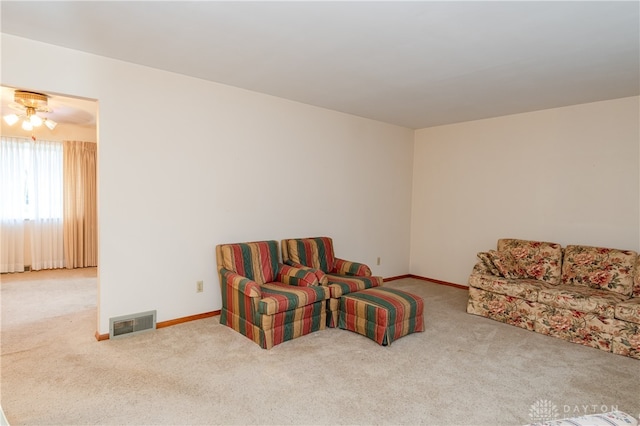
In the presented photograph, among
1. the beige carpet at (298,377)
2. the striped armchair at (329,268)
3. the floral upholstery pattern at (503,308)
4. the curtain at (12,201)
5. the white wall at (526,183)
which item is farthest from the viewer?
the curtain at (12,201)

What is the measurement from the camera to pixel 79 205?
629 cm

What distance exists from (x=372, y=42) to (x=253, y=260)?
2328 millimetres

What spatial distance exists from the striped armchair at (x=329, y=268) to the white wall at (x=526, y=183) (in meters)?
2.06

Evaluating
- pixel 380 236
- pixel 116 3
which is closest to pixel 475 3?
pixel 116 3

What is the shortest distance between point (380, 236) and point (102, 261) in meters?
3.77

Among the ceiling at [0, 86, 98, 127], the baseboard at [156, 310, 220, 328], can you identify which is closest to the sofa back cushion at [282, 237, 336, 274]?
the baseboard at [156, 310, 220, 328]

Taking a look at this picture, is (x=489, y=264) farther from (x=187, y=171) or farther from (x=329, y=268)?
(x=187, y=171)

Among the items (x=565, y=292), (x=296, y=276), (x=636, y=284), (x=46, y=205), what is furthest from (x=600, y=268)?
(x=46, y=205)

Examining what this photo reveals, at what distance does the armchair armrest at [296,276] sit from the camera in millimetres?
3592

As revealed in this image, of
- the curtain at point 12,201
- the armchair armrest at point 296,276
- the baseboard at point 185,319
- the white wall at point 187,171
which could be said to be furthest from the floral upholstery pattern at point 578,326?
the curtain at point 12,201

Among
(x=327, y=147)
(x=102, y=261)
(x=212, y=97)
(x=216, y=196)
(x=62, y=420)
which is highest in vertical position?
(x=212, y=97)

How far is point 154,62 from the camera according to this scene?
10.7 ft

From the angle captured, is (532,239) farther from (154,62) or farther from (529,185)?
(154,62)

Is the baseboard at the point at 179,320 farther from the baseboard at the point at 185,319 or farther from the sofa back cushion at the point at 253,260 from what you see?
the sofa back cushion at the point at 253,260
